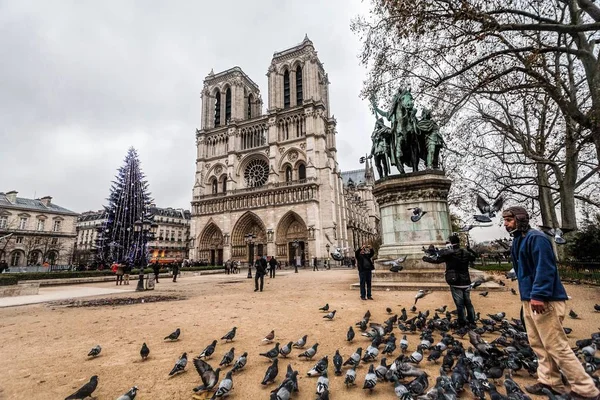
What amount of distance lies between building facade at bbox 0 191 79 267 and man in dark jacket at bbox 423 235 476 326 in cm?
5287

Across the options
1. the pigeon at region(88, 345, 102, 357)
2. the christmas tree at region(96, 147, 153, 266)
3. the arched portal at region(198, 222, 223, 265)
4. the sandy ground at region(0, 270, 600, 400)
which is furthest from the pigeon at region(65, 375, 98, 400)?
the arched portal at region(198, 222, 223, 265)

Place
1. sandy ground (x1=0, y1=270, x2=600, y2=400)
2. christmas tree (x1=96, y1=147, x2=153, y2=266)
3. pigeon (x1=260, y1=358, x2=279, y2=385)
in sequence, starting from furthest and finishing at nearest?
1. christmas tree (x1=96, y1=147, x2=153, y2=266)
2. sandy ground (x1=0, y1=270, x2=600, y2=400)
3. pigeon (x1=260, y1=358, x2=279, y2=385)

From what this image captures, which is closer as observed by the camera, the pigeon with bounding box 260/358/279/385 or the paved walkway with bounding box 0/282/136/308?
the pigeon with bounding box 260/358/279/385

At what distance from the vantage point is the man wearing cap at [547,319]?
8.05ft

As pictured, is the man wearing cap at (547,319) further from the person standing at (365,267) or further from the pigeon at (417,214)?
the pigeon at (417,214)

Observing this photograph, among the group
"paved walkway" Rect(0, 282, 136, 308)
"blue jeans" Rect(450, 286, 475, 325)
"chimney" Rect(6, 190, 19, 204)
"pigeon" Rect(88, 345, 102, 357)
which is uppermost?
"chimney" Rect(6, 190, 19, 204)

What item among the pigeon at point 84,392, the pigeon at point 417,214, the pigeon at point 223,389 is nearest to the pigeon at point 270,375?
the pigeon at point 223,389

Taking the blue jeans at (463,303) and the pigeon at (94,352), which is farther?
the blue jeans at (463,303)

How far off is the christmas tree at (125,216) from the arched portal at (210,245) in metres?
11.9

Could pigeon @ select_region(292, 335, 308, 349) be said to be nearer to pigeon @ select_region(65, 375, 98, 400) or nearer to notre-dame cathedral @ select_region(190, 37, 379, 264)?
pigeon @ select_region(65, 375, 98, 400)

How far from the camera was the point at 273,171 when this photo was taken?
38281 millimetres

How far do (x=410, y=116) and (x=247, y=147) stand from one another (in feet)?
112

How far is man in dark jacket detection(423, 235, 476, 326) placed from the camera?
4668 mm

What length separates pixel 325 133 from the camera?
4078 cm
